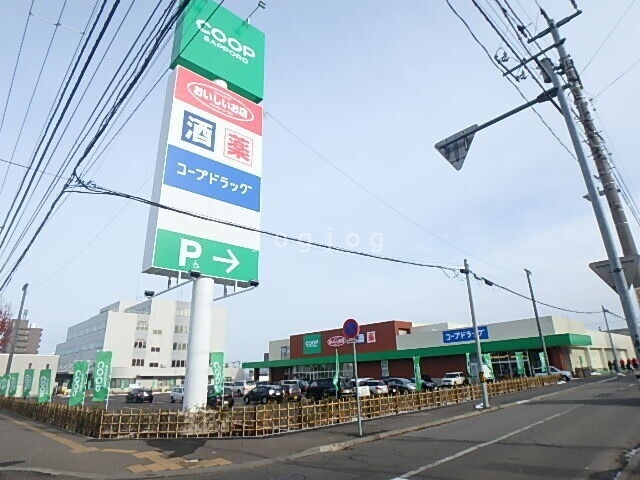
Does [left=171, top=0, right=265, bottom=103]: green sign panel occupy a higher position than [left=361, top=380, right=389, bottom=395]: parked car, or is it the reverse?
[left=171, top=0, right=265, bottom=103]: green sign panel

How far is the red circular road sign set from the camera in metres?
12.1

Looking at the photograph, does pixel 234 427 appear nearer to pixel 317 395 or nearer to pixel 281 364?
pixel 317 395

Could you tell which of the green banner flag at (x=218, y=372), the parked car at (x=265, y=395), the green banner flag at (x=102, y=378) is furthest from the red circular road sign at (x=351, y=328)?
the parked car at (x=265, y=395)

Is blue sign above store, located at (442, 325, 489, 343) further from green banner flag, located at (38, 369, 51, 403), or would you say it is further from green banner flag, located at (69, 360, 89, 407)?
green banner flag, located at (38, 369, 51, 403)

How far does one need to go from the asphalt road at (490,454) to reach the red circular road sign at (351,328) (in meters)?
2.94

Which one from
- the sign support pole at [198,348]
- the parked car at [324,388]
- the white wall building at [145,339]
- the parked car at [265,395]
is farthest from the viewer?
the white wall building at [145,339]

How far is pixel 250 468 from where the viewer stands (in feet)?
27.8

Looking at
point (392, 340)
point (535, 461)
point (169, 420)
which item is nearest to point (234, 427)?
point (169, 420)

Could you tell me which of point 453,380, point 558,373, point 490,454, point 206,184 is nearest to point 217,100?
point 206,184

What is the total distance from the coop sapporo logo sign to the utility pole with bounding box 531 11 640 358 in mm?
14053

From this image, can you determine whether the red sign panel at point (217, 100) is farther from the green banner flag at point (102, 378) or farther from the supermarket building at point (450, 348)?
the supermarket building at point (450, 348)

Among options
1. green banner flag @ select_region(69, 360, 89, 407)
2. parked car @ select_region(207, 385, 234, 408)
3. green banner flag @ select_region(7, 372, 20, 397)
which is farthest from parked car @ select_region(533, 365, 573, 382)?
green banner flag @ select_region(7, 372, 20, 397)

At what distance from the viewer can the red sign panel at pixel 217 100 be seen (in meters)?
16.0

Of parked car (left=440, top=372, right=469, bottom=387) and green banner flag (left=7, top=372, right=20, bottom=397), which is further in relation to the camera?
parked car (left=440, top=372, right=469, bottom=387)
